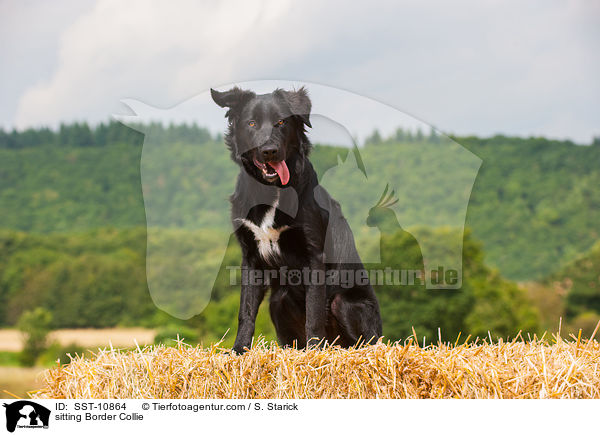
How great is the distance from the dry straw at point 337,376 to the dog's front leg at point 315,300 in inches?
8.3

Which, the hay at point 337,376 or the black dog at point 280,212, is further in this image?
the black dog at point 280,212

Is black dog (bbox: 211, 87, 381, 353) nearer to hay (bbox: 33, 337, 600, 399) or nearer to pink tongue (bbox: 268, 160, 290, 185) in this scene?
pink tongue (bbox: 268, 160, 290, 185)

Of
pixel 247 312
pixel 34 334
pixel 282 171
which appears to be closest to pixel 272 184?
pixel 282 171

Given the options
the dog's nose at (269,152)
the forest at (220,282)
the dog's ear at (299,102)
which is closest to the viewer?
the dog's nose at (269,152)

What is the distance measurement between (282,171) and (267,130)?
291 millimetres

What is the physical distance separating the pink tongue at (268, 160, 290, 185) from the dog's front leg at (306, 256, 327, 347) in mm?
561

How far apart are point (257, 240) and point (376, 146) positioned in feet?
5.62

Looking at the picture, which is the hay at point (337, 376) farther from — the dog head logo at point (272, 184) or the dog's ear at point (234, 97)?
the dog's ear at point (234, 97)

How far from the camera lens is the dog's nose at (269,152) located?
11.1 ft

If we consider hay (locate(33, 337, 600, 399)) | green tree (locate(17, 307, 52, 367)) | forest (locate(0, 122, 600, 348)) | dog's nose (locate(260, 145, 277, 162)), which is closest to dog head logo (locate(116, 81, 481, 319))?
A: dog's nose (locate(260, 145, 277, 162))

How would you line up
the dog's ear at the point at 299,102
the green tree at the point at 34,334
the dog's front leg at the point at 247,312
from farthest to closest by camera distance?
the green tree at the point at 34,334 → the dog's front leg at the point at 247,312 → the dog's ear at the point at 299,102
